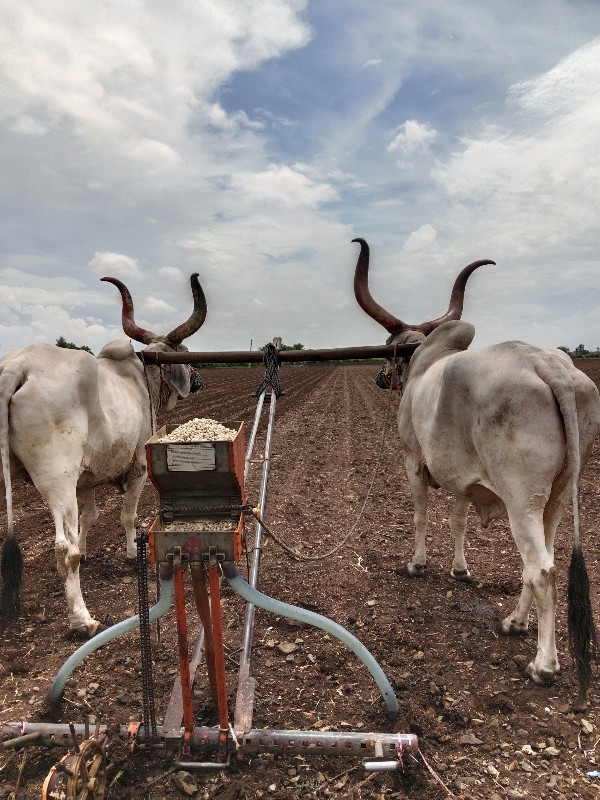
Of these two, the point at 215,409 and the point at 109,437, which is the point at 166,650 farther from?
the point at 215,409

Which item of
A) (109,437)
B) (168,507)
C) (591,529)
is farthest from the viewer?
(591,529)

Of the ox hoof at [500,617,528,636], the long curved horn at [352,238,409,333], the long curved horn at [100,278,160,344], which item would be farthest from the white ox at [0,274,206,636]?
the ox hoof at [500,617,528,636]

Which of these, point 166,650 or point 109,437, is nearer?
point 166,650

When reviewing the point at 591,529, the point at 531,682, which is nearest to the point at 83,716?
the point at 531,682

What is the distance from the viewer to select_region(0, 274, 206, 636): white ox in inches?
185

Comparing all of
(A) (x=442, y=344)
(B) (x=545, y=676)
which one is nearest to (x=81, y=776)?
(B) (x=545, y=676)

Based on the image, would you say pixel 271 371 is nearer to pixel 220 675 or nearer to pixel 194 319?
pixel 194 319

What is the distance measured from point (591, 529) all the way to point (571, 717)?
412 cm

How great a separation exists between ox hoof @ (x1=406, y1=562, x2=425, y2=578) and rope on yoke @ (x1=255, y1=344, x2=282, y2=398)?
2429 millimetres

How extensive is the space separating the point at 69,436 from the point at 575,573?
13.7 feet

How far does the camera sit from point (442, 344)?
5926 mm

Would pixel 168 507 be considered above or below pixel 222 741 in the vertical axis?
above

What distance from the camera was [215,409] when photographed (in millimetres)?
20359

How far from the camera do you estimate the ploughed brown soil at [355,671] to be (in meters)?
3.23
